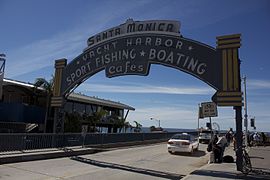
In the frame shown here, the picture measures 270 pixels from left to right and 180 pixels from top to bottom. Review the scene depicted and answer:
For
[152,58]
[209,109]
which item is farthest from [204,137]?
[209,109]

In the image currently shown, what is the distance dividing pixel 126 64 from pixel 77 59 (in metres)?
3.91

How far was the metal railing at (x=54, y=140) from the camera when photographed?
16641 mm

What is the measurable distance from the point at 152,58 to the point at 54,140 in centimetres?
794

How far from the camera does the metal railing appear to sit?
1664 cm

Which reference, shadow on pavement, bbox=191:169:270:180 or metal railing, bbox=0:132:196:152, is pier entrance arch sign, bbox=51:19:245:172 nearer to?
metal railing, bbox=0:132:196:152

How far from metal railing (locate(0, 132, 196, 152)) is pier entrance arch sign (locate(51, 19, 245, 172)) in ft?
3.92

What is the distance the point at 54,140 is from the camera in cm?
2025

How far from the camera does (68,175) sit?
38.8 feet

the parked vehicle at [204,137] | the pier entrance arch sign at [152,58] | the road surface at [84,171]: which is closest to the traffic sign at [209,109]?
the pier entrance arch sign at [152,58]

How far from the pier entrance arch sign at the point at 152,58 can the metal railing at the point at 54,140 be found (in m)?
1.19

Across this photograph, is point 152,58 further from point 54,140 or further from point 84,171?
point 54,140

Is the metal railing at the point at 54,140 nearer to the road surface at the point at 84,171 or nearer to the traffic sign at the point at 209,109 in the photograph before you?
the road surface at the point at 84,171

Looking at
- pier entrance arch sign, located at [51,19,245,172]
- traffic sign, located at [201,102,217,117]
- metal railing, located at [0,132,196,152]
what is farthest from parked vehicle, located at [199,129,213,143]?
traffic sign, located at [201,102,217,117]

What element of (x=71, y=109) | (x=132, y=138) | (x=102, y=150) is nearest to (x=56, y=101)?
(x=102, y=150)
